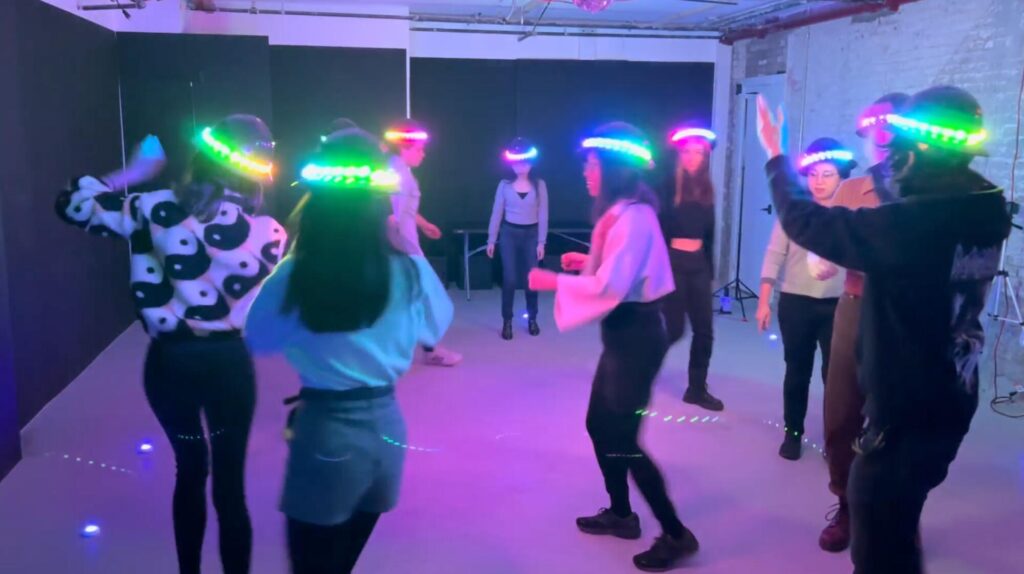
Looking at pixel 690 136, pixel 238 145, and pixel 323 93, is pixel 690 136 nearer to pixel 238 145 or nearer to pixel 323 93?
pixel 238 145

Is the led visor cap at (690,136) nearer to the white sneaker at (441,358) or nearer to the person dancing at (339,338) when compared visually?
the white sneaker at (441,358)

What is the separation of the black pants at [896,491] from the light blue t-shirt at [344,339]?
3.81ft

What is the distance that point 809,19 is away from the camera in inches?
280

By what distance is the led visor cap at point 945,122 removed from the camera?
1977mm

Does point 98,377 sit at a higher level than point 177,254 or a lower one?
lower

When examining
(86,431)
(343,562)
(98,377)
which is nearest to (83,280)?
(98,377)

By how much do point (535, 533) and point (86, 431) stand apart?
8.54 ft

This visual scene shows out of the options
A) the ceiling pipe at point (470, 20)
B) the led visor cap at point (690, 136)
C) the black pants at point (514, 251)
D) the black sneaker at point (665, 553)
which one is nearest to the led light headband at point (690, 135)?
the led visor cap at point (690, 136)

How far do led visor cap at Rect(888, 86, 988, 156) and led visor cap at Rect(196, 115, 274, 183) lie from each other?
172 cm

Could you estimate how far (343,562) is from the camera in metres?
1.96

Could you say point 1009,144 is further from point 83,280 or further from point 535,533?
point 83,280

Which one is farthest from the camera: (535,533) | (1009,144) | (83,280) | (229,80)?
(229,80)

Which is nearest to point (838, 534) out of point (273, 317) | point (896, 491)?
point (896, 491)

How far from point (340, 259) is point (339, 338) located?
0.57 feet
